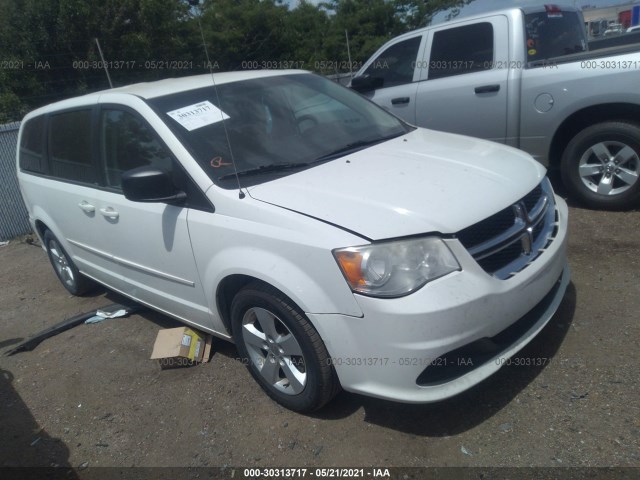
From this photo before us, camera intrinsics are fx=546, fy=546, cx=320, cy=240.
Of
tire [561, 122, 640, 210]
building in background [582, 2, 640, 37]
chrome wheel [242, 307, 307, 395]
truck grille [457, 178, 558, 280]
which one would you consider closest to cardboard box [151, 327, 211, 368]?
chrome wheel [242, 307, 307, 395]

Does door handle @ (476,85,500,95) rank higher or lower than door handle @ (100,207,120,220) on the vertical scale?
higher

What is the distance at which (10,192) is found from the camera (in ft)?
25.8

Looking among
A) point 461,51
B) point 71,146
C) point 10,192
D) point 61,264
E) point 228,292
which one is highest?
point 461,51

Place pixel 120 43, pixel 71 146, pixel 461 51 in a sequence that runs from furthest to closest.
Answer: pixel 120 43, pixel 461 51, pixel 71 146

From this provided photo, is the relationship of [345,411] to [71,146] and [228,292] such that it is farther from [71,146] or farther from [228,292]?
[71,146]

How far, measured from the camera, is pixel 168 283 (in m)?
3.47

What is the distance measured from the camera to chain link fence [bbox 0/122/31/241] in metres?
7.70

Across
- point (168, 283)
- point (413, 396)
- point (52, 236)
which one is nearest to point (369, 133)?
point (168, 283)

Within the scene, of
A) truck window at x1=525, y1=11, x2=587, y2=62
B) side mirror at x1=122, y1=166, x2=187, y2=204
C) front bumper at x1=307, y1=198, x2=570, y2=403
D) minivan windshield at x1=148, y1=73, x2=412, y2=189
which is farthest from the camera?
truck window at x1=525, y1=11, x2=587, y2=62

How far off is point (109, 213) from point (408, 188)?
210 cm

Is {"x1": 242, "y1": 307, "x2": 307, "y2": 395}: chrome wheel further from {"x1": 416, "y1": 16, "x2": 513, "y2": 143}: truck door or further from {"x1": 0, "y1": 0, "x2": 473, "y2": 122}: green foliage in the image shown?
{"x1": 0, "y1": 0, "x2": 473, "y2": 122}: green foliage

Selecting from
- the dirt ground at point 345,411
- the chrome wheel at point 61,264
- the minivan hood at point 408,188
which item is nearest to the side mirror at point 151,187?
the minivan hood at point 408,188

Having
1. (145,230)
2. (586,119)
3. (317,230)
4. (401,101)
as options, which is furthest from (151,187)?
(586,119)

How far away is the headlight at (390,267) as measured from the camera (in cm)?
241
